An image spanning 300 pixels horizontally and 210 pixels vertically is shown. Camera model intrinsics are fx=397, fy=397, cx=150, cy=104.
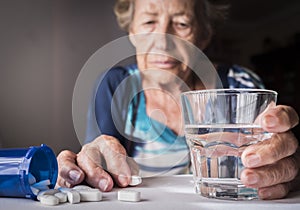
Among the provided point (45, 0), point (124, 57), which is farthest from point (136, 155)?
point (45, 0)

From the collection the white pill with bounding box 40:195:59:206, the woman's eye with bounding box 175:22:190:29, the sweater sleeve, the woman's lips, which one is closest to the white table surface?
the white pill with bounding box 40:195:59:206

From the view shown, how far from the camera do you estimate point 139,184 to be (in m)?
0.56

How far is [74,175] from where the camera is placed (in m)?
0.52

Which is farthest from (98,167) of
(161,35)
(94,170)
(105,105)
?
(161,35)

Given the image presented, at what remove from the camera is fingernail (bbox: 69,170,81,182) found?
521 mm

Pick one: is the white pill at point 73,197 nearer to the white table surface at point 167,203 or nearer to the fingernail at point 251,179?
the white table surface at point 167,203

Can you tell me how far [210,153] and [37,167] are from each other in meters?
0.20

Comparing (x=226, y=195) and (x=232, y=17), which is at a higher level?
(x=232, y=17)

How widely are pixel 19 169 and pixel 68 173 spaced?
0.12 metres

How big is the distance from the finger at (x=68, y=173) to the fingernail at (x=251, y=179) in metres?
0.22

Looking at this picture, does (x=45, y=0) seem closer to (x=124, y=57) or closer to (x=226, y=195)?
(x=124, y=57)

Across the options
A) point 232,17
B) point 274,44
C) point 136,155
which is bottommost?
point 136,155

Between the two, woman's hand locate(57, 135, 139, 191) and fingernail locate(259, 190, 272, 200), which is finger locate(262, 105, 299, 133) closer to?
fingernail locate(259, 190, 272, 200)

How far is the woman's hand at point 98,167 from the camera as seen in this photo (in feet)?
1.70
